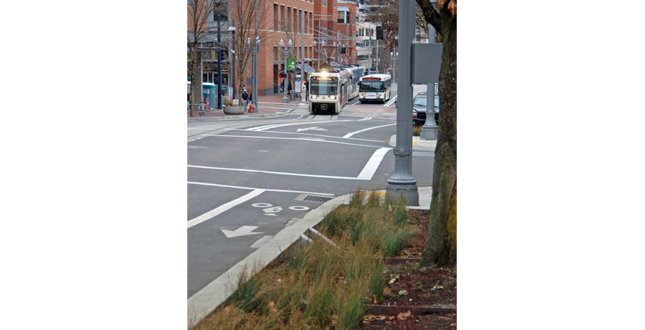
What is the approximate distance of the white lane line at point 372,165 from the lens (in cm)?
1741

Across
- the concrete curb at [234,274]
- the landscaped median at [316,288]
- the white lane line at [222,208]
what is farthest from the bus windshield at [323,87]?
the landscaped median at [316,288]

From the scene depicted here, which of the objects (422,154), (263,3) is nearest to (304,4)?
(263,3)

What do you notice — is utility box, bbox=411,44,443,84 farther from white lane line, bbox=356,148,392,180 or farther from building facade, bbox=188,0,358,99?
building facade, bbox=188,0,358,99

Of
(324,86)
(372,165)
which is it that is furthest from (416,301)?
(324,86)

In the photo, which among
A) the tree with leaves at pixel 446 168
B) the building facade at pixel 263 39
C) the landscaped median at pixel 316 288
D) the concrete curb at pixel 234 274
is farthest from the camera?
the building facade at pixel 263 39

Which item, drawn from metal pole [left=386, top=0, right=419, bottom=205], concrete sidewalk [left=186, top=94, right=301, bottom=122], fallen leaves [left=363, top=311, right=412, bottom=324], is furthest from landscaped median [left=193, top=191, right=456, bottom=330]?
concrete sidewalk [left=186, top=94, right=301, bottom=122]

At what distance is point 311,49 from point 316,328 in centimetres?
8042

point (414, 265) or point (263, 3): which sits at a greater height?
point (263, 3)

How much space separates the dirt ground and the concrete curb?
1212mm

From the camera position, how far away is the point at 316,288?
228 inches

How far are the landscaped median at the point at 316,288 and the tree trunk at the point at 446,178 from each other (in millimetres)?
594

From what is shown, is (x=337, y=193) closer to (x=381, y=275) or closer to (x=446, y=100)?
(x=446, y=100)

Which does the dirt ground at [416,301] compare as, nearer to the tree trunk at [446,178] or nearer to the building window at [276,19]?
the tree trunk at [446,178]

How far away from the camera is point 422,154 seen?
22516 mm
